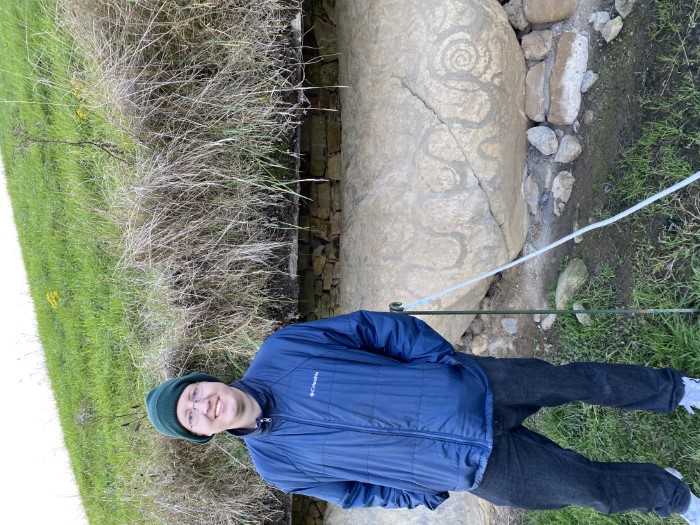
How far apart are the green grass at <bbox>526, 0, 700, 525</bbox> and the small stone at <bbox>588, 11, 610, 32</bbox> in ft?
1.19

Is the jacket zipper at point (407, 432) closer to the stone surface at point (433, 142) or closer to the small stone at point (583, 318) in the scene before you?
the small stone at point (583, 318)

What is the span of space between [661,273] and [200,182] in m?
2.23

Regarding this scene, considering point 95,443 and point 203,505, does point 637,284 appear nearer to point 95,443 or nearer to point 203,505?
point 203,505

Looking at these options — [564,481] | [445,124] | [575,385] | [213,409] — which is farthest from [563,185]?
[213,409]

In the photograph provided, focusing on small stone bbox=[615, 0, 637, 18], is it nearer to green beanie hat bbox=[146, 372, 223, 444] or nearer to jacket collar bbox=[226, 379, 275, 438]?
jacket collar bbox=[226, 379, 275, 438]

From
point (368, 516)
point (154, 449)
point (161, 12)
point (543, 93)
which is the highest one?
point (161, 12)

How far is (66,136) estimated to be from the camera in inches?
137

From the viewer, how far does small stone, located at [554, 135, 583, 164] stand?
3.14m

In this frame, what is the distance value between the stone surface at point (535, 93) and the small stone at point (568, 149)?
222 mm

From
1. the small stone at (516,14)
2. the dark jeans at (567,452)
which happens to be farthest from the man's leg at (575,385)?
the small stone at (516,14)

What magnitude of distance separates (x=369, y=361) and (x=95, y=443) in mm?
2757

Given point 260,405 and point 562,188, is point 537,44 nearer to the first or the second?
point 562,188

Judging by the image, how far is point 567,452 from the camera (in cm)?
231

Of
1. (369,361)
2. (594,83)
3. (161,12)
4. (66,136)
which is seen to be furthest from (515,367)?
(66,136)
